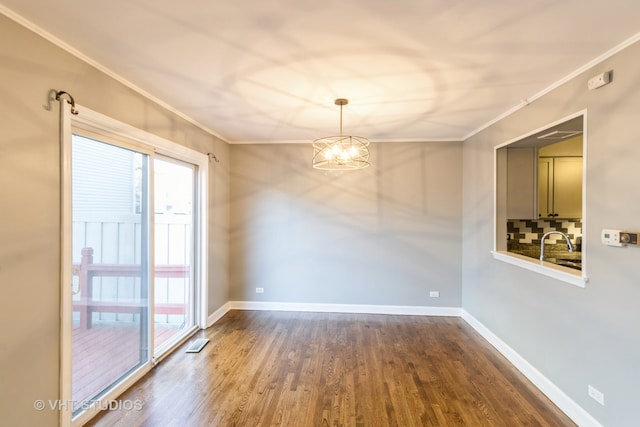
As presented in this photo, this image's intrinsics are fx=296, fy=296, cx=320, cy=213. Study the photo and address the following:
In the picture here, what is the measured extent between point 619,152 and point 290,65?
7.68 feet

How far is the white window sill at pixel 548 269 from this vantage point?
7.55 ft

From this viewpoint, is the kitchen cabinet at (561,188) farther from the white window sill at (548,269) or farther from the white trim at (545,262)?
the white window sill at (548,269)

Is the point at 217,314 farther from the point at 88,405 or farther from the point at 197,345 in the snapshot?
the point at 88,405

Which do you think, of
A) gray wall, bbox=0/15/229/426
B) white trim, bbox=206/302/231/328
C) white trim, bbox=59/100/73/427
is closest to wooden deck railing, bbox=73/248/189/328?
white trim, bbox=59/100/73/427

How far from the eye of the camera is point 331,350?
11.3 feet

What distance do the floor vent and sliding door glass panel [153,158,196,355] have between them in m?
0.21

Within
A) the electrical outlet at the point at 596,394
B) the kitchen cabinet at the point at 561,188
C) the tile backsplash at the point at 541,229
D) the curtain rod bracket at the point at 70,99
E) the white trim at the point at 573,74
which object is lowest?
the electrical outlet at the point at 596,394

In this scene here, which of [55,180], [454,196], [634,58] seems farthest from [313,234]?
[634,58]

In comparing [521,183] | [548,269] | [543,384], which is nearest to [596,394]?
[543,384]

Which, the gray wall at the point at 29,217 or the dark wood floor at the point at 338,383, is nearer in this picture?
the gray wall at the point at 29,217

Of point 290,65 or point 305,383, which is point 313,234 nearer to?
point 305,383

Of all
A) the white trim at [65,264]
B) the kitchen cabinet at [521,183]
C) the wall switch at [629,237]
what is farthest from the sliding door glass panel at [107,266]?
the kitchen cabinet at [521,183]

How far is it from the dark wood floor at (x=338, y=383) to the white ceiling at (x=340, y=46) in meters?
2.71

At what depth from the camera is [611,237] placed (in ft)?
6.52
